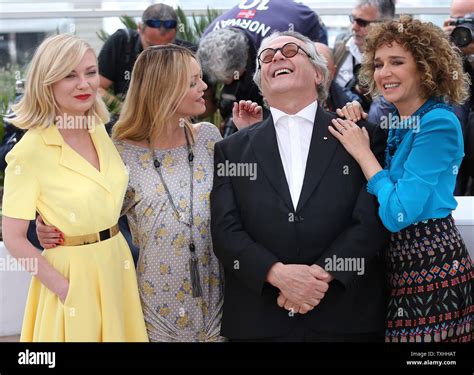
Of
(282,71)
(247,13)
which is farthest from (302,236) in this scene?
(247,13)

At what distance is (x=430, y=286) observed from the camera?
3225 mm

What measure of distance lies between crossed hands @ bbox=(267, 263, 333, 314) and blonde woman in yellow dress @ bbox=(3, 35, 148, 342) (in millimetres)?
646

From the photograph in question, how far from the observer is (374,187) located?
126 inches

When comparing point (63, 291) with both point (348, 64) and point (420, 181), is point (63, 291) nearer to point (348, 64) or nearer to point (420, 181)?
point (420, 181)

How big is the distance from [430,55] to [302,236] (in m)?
0.89

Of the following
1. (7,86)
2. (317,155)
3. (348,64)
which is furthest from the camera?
(7,86)

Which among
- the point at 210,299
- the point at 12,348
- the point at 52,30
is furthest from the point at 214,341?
Answer: the point at 52,30

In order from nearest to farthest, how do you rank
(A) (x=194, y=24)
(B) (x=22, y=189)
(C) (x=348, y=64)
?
(B) (x=22, y=189) → (C) (x=348, y=64) → (A) (x=194, y=24)

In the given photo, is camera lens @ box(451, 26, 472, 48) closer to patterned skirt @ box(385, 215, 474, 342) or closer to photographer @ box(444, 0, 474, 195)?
photographer @ box(444, 0, 474, 195)

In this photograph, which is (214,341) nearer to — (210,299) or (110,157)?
(210,299)

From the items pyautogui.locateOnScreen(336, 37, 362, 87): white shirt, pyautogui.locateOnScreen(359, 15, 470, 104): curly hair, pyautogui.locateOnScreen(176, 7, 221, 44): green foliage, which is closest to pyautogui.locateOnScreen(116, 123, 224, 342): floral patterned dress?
pyautogui.locateOnScreen(359, 15, 470, 104): curly hair

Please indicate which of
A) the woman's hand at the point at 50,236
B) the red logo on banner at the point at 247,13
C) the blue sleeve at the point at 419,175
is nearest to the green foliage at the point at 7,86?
the red logo on banner at the point at 247,13

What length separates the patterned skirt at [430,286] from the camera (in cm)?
322

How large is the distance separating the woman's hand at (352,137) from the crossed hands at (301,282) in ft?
1.59
